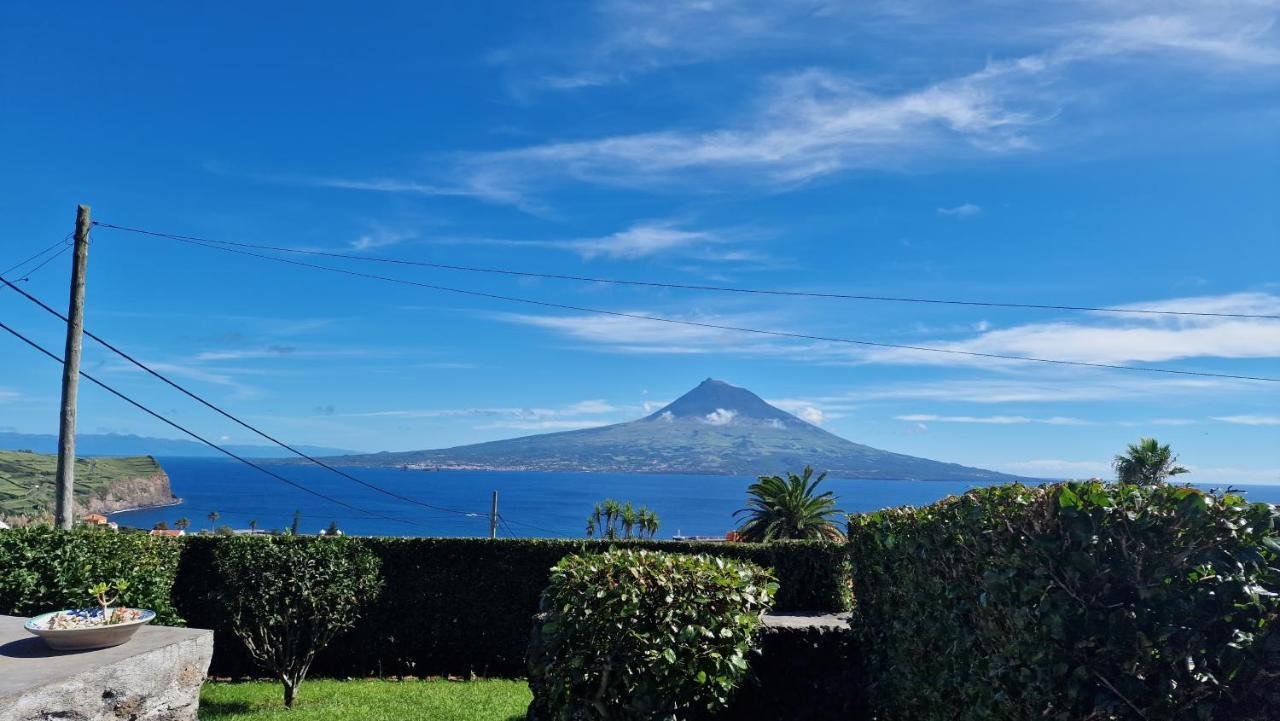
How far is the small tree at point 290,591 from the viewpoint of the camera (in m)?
11.3

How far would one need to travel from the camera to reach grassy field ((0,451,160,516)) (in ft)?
365

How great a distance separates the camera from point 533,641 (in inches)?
272

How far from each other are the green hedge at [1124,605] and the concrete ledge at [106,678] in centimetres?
620

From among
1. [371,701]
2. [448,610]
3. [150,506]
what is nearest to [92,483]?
[150,506]

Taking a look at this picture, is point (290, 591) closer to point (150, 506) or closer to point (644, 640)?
point (644, 640)

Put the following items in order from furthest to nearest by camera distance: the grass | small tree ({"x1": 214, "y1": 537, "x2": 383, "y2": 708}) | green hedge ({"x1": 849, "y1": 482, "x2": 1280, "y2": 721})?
small tree ({"x1": 214, "y1": 537, "x2": 383, "y2": 708}) < the grass < green hedge ({"x1": 849, "y1": 482, "x2": 1280, "y2": 721})

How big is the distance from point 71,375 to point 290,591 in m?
6.19

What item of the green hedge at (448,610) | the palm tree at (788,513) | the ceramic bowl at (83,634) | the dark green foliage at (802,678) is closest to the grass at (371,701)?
the green hedge at (448,610)

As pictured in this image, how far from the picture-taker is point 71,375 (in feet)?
44.8

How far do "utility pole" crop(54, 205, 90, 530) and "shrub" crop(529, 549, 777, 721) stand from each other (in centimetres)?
1117

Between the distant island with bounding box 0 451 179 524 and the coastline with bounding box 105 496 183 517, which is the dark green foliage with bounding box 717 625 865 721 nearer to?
the distant island with bounding box 0 451 179 524

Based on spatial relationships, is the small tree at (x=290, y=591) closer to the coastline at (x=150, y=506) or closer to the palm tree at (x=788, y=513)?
the palm tree at (x=788, y=513)

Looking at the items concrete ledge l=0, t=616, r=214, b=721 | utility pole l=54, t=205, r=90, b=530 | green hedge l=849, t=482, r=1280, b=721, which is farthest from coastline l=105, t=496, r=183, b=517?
green hedge l=849, t=482, r=1280, b=721

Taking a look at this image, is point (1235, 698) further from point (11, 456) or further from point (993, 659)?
point (11, 456)
